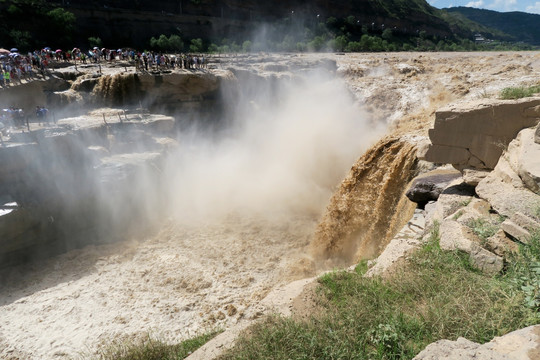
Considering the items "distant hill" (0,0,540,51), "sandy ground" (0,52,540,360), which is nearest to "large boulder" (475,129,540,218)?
"sandy ground" (0,52,540,360)

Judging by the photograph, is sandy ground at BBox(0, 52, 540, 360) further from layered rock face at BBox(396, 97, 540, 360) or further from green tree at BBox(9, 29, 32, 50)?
green tree at BBox(9, 29, 32, 50)

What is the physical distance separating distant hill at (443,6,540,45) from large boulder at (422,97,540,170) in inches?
3887

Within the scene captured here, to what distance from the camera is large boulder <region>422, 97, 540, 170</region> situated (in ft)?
15.7

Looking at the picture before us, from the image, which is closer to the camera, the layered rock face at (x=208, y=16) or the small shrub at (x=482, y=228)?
the small shrub at (x=482, y=228)

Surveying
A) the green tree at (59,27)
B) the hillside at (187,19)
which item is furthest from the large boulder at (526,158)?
the green tree at (59,27)

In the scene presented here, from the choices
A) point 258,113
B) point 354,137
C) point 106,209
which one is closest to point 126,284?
point 106,209

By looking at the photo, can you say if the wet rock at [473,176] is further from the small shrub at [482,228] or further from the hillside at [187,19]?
the hillside at [187,19]

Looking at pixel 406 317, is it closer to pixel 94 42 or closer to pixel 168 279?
pixel 168 279

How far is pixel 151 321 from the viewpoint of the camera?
651cm

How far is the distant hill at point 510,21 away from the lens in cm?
8631

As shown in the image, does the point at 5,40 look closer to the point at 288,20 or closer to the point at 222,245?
the point at 222,245

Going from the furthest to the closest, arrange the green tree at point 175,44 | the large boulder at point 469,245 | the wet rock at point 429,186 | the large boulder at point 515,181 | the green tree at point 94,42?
the green tree at point 175,44, the green tree at point 94,42, the wet rock at point 429,186, the large boulder at point 515,181, the large boulder at point 469,245

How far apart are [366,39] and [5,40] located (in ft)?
83.5

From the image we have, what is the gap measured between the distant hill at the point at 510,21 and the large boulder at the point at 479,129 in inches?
3887
